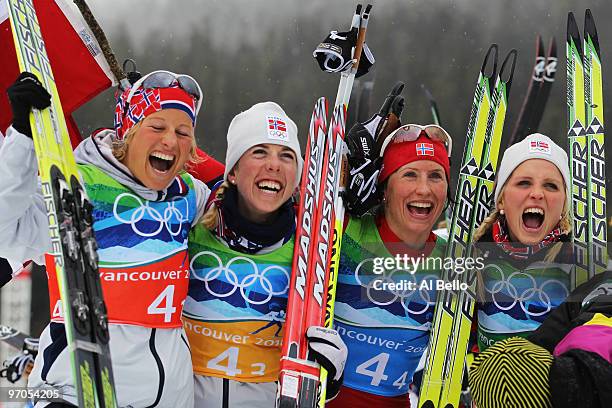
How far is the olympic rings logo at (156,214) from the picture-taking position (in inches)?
96.6

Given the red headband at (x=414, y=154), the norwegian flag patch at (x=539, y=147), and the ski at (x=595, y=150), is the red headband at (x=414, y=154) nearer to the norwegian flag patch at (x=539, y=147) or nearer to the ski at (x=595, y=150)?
the norwegian flag patch at (x=539, y=147)

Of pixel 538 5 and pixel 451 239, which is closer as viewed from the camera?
pixel 451 239

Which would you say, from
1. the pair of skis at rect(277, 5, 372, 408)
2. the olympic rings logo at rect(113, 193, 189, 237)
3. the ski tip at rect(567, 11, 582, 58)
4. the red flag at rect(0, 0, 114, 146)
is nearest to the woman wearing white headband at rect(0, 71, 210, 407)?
the olympic rings logo at rect(113, 193, 189, 237)

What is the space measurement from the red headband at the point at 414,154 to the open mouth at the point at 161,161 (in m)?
0.86

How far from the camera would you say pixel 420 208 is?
2908 mm

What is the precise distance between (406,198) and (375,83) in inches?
110

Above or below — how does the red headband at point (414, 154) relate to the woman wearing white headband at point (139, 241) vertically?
above

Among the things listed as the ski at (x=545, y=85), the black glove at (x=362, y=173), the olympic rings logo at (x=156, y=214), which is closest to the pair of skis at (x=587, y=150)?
the black glove at (x=362, y=173)

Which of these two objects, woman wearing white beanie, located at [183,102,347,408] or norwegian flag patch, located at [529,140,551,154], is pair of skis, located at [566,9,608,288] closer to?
norwegian flag patch, located at [529,140,551,154]

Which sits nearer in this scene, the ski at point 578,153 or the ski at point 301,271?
the ski at point 301,271

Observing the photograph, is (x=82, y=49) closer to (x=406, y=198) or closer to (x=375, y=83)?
(x=406, y=198)

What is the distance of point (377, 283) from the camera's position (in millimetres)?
2910

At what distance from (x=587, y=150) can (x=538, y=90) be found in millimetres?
2431

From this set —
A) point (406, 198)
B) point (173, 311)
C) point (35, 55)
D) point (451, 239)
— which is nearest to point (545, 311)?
point (451, 239)
